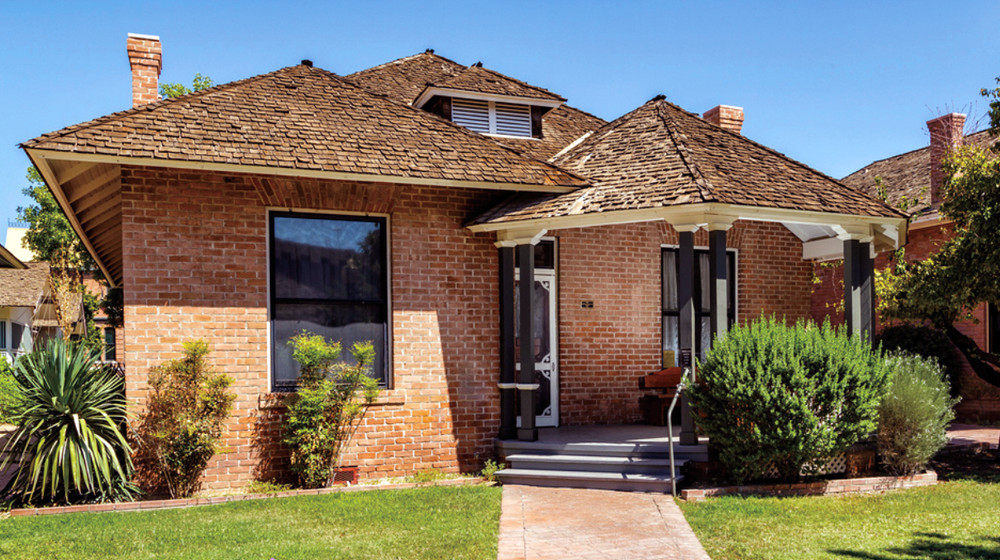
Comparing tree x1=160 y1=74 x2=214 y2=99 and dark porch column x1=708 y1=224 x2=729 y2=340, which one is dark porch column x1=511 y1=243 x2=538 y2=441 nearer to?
dark porch column x1=708 y1=224 x2=729 y2=340

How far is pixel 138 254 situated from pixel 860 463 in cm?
856

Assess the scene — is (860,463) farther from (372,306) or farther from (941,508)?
(372,306)

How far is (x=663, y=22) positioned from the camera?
10.8m

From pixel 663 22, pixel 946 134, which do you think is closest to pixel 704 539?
pixel 663 22

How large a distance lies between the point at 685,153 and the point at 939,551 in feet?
17.7

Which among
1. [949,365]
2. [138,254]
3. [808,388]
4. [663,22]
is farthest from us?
[949,365]

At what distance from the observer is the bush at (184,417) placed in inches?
341

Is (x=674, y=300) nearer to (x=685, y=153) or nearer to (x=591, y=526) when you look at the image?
(x=685, y=153)

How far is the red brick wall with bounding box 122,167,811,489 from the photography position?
30.0 ft

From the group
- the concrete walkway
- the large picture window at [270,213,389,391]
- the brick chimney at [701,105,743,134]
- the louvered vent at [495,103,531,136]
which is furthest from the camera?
A: the brick chimney at [701,105,743,134]

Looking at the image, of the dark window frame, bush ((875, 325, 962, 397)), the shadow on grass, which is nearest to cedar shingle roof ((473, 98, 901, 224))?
the dark window frame

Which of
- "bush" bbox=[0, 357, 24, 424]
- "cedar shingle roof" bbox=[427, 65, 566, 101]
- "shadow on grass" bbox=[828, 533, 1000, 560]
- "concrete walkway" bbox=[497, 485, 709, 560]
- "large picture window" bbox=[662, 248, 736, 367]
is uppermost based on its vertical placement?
"cedar shingle roof" bbox=[427, 65, 566, 101]

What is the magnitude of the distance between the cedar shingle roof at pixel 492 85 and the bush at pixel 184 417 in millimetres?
6418

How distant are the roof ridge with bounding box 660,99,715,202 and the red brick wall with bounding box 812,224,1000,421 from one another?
484 cm
